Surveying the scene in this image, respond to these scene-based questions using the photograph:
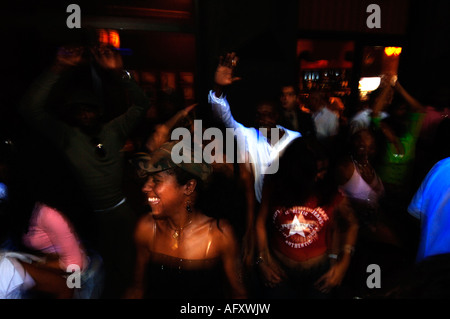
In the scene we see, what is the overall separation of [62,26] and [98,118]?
2.30 metres

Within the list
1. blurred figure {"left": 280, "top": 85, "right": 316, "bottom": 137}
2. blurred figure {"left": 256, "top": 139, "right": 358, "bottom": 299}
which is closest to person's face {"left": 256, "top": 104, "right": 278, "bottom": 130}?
blurred figure {"left": 280, "top": 85, "right": 316, "bottom": 137}

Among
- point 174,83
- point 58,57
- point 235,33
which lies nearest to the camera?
point 58,57

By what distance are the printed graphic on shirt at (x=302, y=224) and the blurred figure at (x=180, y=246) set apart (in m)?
0.46

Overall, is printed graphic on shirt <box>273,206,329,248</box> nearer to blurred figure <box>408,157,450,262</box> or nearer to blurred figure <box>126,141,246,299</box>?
blurred figure <box>126,141,246,299</box>

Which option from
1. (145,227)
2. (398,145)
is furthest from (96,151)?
(398,145)

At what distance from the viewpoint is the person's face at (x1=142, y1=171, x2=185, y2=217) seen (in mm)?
1837

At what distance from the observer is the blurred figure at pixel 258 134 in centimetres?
287

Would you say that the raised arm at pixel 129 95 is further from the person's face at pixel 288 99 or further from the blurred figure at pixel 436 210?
the blurred figure at pixel 436 210

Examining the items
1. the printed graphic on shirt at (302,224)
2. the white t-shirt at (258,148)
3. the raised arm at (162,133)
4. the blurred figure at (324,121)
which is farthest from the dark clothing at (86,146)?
the blurred figure at (324,121)

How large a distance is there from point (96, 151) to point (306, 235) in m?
1.96

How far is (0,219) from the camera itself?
1.74 metres
